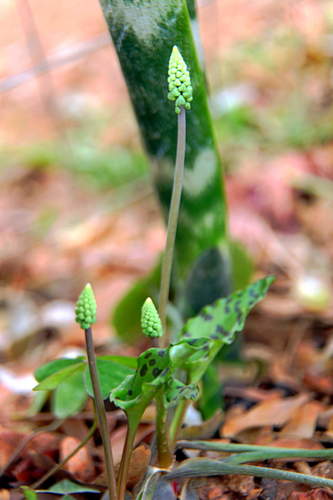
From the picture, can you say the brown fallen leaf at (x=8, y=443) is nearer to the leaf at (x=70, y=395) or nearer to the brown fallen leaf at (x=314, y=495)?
the leaf at (x=70, y=395)

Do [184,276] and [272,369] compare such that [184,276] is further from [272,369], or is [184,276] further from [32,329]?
[32,329]

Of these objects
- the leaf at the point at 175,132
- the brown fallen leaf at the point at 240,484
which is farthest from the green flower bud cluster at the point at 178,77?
the brown fallen leaf at the point at 240,484

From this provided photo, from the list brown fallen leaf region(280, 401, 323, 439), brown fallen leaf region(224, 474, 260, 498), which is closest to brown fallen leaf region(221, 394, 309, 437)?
brown fallen leaf region(280, 401, 323, 439)

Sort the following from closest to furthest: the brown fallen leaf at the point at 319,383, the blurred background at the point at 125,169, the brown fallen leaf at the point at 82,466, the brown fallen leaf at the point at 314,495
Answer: the brown fallen leaf at the point at 314,495 < the brown fallen leaf at the point at 82,466 < the brown fallen leaf at the point at 319,383 < the blurred background at the point at 125,169

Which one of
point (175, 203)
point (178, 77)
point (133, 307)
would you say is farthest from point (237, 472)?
point (133, 307)

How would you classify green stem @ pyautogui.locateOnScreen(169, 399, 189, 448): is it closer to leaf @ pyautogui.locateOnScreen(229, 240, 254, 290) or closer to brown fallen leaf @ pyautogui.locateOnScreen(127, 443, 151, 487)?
brown fallen leaf @ pyautogui.locateOnScreen(127, 443, 151, 487)

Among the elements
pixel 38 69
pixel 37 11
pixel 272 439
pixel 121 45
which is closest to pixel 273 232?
pixel 38 69
